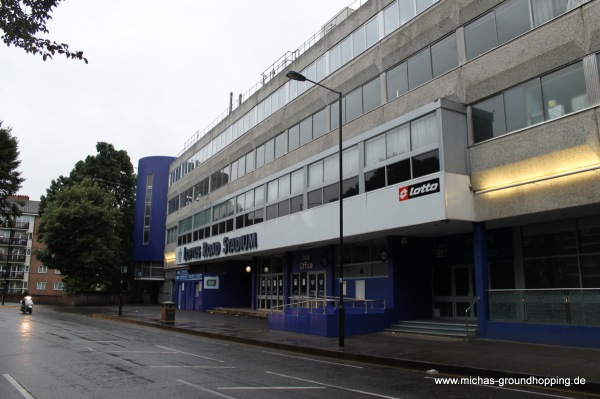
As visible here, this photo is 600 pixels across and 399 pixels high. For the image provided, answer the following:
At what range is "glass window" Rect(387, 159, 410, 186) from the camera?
1927 cm

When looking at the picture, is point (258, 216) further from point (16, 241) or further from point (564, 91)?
point (16, 241)

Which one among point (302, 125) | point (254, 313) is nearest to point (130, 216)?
point (254, 313)

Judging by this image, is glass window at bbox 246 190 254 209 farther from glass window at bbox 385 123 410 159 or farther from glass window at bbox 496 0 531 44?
glass window at bbox 496 0 531 44

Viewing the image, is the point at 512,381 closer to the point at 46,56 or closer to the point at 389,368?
the point at 389,368

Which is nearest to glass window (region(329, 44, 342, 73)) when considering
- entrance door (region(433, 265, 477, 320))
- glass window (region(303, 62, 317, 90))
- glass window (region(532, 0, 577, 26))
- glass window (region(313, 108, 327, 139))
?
glass window (region(303, 62, 317, 90))

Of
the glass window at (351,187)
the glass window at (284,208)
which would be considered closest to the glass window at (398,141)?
the glass window at (351,187)

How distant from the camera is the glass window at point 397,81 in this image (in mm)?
21469

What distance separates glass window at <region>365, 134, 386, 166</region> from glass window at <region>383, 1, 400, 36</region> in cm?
559

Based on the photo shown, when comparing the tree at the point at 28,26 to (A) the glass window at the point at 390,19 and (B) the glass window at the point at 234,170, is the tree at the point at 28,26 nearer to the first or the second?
(A) the glass window at the point at 390,19

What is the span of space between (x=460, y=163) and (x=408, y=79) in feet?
17.2

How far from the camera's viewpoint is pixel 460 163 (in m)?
18.1

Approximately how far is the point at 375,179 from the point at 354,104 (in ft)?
17.8

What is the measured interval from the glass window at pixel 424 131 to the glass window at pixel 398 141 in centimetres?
28

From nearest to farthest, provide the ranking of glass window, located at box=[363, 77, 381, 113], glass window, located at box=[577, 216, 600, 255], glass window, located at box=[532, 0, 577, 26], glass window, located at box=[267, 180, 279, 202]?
glass window, located at box=[532, 0, 577, 26], glass window, located at box=[577, 216, 600, 255], glass window, located at box=[363, 77, 381, 113], glass window, located at box=[267, 180, 279, 202]
